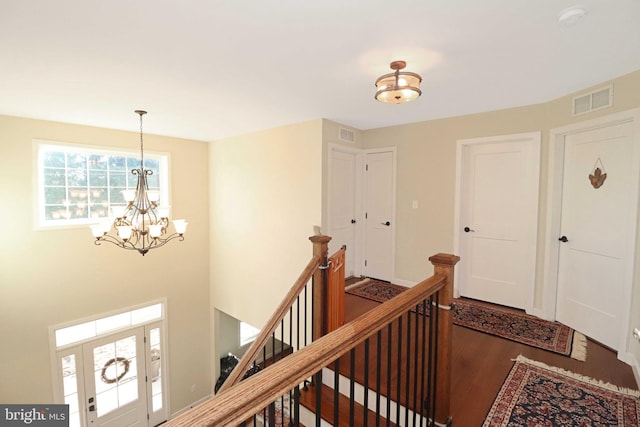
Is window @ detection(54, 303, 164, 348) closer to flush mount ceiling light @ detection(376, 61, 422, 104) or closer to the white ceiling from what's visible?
the white ceiling

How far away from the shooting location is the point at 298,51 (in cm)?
207

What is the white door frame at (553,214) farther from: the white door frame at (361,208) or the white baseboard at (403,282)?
the white door frame at (361,208)

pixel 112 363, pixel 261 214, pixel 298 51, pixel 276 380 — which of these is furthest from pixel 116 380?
pixel 298 51

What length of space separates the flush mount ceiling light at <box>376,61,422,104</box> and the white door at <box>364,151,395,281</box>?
2.03 metres

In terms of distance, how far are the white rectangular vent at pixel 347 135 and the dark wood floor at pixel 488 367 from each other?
2.79m

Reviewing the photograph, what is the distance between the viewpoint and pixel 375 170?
4555 mm

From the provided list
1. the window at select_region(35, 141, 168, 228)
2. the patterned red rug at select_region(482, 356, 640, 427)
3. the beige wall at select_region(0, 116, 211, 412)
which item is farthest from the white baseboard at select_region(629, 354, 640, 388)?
the beige wall at select_region(0, 116, 211, 412)

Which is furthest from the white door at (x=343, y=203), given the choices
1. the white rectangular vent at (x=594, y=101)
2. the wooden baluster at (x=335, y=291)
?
the white rectangular vent at (x=594, y=101)

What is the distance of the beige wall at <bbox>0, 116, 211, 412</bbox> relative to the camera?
151 inches

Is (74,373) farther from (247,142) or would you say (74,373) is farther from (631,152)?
(631,152)

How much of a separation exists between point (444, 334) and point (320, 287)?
1.09m

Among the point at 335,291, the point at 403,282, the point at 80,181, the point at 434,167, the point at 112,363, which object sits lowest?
the point at 112,363

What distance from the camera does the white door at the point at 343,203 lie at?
166 inches

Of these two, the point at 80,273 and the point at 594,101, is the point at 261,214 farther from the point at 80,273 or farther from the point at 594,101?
the point at 594,101
